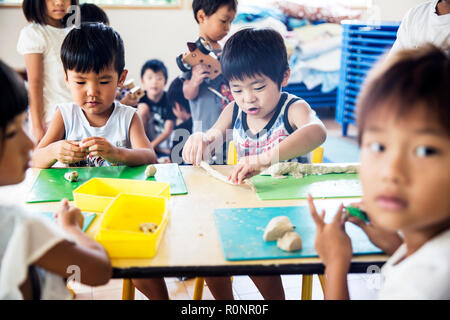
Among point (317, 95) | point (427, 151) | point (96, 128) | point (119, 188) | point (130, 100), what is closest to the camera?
point (427, 151)

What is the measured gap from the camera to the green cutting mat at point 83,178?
1025 mm

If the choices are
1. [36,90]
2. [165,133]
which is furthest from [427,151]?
[165,133]

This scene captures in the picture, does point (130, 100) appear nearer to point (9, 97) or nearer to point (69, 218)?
point (69, 218)

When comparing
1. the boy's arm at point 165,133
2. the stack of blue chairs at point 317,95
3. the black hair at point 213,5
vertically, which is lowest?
the boy's arm at point 165,133

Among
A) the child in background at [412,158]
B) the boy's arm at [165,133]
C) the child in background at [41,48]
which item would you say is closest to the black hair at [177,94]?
the boy's arm at [165,133]

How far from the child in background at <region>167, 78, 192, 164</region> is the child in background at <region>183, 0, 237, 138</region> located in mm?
244

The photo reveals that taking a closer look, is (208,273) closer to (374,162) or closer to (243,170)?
(374,162)

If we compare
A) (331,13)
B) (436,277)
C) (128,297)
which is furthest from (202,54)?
(331,13)

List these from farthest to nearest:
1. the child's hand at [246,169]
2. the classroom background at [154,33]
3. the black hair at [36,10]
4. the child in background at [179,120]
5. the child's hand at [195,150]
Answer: the classroom background at [154,33], the child in background at [179,120], the black hair at [36,10], the child's hand at [195,150], the child's hand at [246,169]

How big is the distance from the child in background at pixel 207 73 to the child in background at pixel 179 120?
244 mm

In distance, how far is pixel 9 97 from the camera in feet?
2.08

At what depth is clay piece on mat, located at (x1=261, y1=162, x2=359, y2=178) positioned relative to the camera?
1188 mm

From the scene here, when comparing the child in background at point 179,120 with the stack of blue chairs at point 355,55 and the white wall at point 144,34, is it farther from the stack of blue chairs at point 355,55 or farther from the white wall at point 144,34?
the stack of blue chairs at point 355,55

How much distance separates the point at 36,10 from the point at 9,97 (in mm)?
1464
